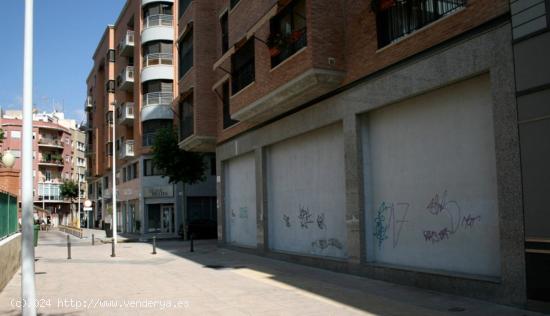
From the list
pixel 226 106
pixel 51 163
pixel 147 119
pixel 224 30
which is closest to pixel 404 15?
pixel 226 106

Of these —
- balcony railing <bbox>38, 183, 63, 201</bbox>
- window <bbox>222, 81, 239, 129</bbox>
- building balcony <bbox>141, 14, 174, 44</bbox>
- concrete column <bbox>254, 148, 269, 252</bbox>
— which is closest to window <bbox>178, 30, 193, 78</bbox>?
window <bbox>222, 81, 239, 129</bbox>

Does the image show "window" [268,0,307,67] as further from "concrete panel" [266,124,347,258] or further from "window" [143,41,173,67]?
"window" [143,41,173,67]

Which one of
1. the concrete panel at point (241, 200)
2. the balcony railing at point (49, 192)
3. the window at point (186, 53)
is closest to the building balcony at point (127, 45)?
the window at point (186, 53)

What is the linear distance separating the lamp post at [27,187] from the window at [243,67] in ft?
35.3

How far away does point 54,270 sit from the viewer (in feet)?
56.1

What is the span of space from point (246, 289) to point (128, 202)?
38.9m

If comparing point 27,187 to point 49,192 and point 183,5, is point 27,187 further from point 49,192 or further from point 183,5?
point 49,192

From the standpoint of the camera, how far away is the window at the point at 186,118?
26.4 m

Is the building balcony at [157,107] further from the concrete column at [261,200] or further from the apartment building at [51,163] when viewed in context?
the apartment building at [51,163]

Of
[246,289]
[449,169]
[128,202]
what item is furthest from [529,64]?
[128,202]

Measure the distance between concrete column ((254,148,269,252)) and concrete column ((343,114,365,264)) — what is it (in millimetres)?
5987

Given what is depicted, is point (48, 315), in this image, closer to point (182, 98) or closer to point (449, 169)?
point (449, 169)

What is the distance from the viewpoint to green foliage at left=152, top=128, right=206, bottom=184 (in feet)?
108

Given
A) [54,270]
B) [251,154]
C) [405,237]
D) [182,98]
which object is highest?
[182,98]
